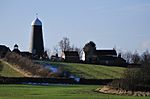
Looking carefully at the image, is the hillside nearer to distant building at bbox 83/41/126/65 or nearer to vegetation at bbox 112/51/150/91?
distant building at bbox 83/41/126/65

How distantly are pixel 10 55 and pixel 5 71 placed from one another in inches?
884

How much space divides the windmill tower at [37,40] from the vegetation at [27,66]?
31698 millimetres

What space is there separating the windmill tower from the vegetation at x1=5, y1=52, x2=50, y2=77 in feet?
104

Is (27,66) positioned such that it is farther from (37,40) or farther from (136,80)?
(136,80)

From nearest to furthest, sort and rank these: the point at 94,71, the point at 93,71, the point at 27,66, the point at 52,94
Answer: the point at 52,94 < the point at 27,66 < the point at 94,71 < the point at 93,71

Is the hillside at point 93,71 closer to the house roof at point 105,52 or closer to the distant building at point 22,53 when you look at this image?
the distant building at point 22,53

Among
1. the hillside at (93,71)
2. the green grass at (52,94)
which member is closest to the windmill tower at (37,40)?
the hillside at (93,71)

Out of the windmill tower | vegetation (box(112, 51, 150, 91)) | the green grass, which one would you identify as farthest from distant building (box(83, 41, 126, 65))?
the green grass

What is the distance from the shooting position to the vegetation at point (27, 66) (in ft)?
348

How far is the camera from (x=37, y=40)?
16350 centimetres

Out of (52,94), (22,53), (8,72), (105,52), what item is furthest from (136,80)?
(105,52)

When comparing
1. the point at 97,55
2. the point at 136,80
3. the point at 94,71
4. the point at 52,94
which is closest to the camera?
the point at 52,94

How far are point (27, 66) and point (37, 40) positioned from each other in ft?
162

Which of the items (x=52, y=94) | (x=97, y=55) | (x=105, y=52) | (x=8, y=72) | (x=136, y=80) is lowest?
(x=52, y=94)
